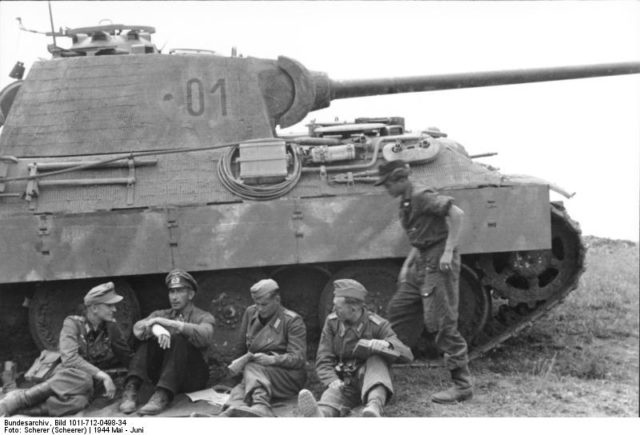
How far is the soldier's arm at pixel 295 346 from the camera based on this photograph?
306 inches

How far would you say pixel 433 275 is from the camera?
25.4 ft

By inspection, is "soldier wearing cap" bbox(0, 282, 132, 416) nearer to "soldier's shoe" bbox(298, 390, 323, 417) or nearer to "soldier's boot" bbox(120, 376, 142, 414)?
"soldier's boot" bbox(120, 376, 142, 414)

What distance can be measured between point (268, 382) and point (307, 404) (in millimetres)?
1040

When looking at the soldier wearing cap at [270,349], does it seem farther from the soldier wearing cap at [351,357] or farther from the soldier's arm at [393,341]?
the soldier's arm at [393,341]

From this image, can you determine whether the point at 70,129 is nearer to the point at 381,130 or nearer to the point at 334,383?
the point at 381,130

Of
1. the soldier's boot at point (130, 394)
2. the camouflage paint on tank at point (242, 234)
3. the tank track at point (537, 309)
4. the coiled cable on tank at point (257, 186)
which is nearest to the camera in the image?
the soldier's boot at point (130, 394)

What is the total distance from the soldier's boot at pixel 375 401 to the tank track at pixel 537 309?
214 centimetres

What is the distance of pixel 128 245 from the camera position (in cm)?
895

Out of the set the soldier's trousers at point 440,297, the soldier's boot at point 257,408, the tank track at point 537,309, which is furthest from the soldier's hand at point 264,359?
the tank track at point 537,309

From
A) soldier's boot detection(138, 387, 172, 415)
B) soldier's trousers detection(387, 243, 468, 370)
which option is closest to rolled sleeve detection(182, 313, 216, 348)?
soldier's boot detection(138, 387, 172, 415)

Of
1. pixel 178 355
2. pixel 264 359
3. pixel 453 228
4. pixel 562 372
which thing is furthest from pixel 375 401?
pixel 562 372

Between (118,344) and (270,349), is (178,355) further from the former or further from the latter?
(270,349)

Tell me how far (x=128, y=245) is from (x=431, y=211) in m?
3.15

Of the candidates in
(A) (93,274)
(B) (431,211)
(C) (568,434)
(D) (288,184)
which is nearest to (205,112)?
(D) (288,184)
